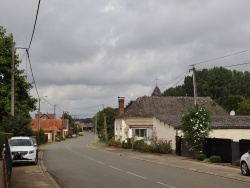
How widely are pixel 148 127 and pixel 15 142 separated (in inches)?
850

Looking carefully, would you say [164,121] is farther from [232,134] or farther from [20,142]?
[20,142]

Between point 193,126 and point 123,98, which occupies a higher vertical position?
point 123,98

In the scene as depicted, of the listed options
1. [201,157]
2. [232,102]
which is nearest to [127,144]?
[201,157]

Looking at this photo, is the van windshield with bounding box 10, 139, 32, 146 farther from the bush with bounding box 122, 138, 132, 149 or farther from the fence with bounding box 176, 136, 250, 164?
the bush with bounding box 122, 138, 132, 149

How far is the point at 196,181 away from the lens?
Result: 16.5m

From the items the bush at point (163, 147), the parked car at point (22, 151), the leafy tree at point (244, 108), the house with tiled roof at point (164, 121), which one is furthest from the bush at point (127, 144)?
the leafy tree at point (244, 108)

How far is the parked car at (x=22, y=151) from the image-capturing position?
23.2m

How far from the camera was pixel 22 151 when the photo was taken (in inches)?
922

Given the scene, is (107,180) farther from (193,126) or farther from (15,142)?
(193,126)

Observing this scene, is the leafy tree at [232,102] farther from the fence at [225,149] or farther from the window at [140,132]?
the fence at [225,149]

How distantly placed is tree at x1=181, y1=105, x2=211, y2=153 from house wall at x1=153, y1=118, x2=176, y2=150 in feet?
23.9

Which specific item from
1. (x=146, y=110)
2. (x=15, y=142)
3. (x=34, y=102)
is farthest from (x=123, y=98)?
(x=15, y=142)

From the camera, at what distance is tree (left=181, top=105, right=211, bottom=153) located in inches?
1142

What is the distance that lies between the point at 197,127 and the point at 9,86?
63.9 ft
